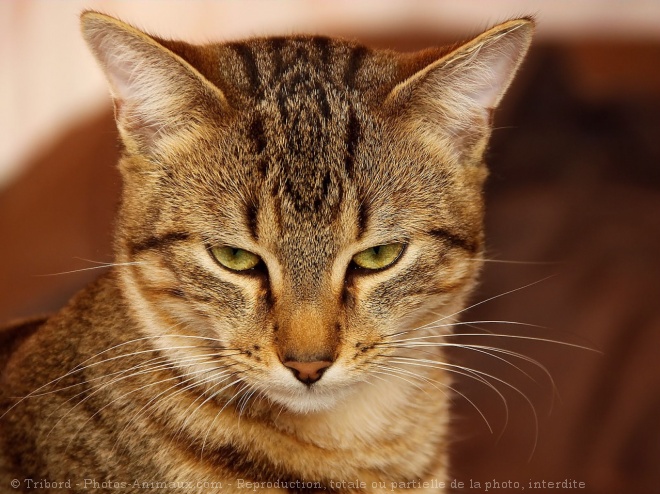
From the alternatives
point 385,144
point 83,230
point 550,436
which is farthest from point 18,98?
point 385,144

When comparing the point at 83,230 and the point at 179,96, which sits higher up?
the point at 179,96

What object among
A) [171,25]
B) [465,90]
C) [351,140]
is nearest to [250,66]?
[351,140]

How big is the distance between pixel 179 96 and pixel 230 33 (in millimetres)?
2062

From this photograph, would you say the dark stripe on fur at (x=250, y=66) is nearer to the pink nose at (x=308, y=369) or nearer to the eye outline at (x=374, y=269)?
the eye outline at (x=374, y=269)

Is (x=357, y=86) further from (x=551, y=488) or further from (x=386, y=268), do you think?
(x=551, y=488)

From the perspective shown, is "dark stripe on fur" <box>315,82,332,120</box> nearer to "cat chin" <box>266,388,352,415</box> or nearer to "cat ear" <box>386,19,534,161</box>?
"cat ear" <box>386,19,534,161</box>

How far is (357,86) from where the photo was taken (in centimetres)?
113

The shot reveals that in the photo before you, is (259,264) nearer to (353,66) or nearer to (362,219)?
(362,219)

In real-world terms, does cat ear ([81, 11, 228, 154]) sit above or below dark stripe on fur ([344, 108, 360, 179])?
above

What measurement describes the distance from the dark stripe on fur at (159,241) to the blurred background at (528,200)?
87 cm

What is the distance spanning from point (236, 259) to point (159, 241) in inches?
4.1

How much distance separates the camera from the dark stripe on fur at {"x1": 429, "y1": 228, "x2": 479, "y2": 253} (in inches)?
44.1

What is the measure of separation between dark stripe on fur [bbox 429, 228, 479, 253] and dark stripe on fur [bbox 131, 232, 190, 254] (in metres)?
0.32

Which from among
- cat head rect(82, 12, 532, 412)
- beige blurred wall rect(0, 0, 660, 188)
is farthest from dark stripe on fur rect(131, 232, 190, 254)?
beige blurred wall rect(0, 0, 660, 188)
